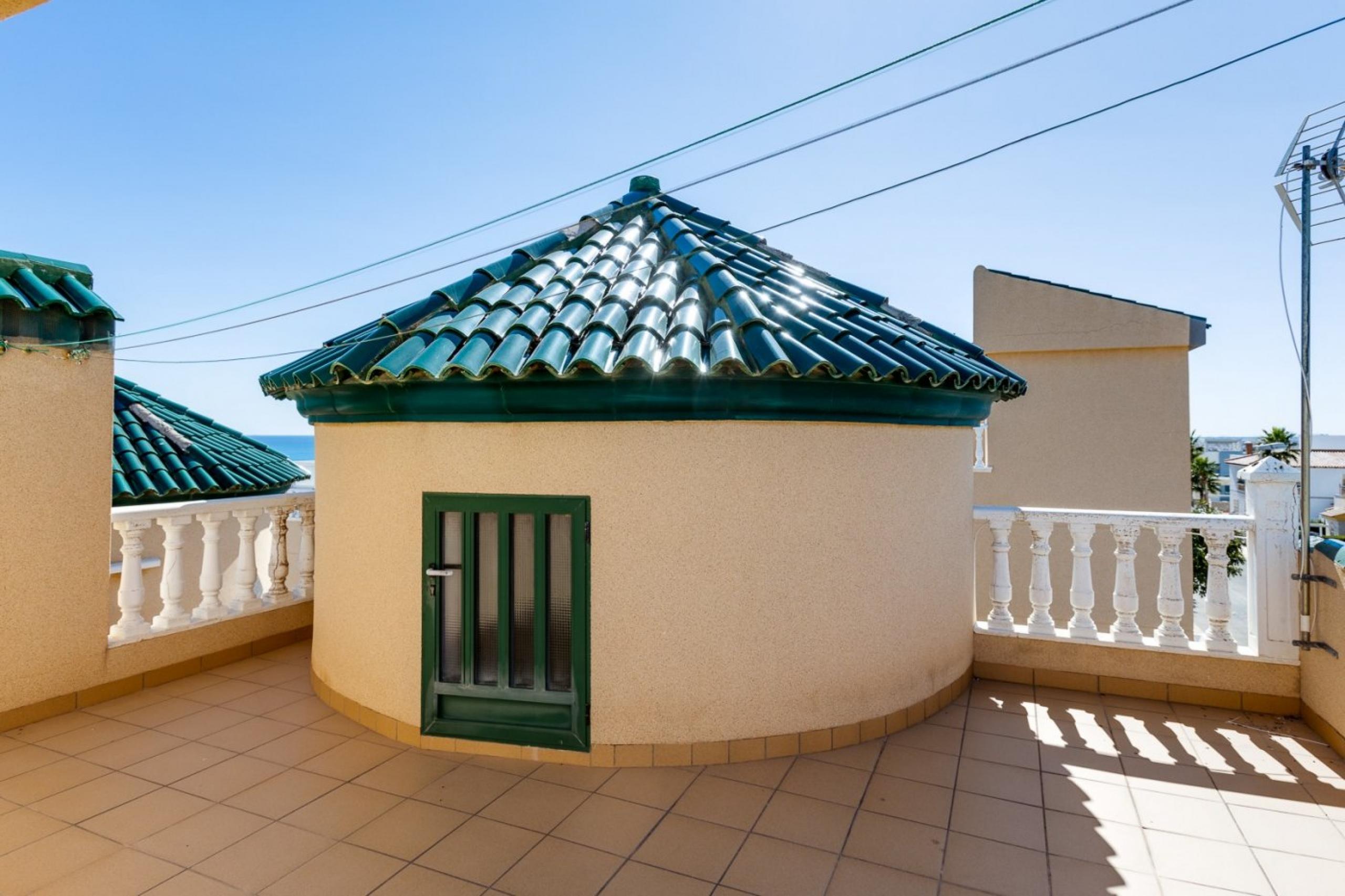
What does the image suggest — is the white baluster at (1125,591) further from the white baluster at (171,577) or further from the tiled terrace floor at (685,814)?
the white baluster at (171,577)

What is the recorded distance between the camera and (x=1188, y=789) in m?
3.55

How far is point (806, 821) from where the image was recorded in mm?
3248

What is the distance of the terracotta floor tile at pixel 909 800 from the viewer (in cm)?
329

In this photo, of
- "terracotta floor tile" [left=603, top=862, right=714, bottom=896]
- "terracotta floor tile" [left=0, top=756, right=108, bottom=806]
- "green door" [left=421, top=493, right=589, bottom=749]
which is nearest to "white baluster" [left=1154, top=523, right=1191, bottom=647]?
"terracotta floor tile" [left=603, top=862, right=714, bottom=896]

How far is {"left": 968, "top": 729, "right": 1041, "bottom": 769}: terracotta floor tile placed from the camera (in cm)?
387

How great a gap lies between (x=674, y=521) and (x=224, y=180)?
38.5 feet

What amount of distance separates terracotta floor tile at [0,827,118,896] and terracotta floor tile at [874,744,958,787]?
3.96 m

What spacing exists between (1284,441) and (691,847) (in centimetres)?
3955

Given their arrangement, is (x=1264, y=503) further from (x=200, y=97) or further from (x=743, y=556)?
(x=200, y=97)

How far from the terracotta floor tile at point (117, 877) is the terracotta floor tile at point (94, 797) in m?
0.53

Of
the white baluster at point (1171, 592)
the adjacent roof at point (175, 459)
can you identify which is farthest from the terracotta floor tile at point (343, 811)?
the white baluster at point (1171, 592)

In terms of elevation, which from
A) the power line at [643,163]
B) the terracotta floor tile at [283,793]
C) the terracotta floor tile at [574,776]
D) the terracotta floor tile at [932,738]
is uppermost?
the power line at [643,163]

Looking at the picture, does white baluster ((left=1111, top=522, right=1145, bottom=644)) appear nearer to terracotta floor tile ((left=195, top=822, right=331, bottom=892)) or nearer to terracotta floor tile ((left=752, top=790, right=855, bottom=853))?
terracotta floor tile ((left=752, top=790, right=855, bottom=853))

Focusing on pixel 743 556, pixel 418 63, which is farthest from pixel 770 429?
pixel 418 63
